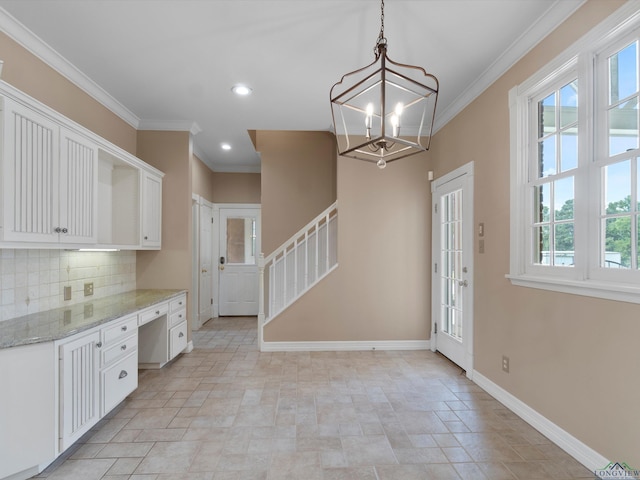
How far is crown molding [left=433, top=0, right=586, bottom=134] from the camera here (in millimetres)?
2133

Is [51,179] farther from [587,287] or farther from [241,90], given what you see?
[587,287]

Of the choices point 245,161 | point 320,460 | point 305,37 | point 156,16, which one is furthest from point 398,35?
point 245,161

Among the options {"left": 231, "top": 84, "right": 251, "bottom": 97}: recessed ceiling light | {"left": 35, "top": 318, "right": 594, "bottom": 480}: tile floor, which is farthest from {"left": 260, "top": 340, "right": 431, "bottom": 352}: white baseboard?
{"left": 231, "top": 84, "right": 251, "bottom": 97}: recessed ceiling light

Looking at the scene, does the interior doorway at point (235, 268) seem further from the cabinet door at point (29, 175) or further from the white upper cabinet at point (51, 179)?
the cabinet door at point (29, 175)

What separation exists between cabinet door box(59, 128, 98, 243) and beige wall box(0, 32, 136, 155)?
1.60 ft

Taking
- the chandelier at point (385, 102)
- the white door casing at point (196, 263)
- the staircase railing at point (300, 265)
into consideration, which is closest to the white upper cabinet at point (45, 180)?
the chandelier at point (385, 102)

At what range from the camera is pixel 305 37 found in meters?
2.48

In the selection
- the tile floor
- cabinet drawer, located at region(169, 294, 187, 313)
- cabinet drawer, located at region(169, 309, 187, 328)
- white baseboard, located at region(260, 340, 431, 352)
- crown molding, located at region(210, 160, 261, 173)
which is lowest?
the tile floor

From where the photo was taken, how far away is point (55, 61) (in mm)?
2688

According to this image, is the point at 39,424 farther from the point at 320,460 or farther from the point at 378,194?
the point at 378,194

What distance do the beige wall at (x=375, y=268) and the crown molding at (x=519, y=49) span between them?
1.05 metres

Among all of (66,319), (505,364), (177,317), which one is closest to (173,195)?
(177,317)

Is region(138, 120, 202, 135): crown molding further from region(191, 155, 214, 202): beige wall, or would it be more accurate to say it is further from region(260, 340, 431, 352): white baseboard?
region(260, 340, 431, 352): white baseboard

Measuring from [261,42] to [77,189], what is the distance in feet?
5.86
